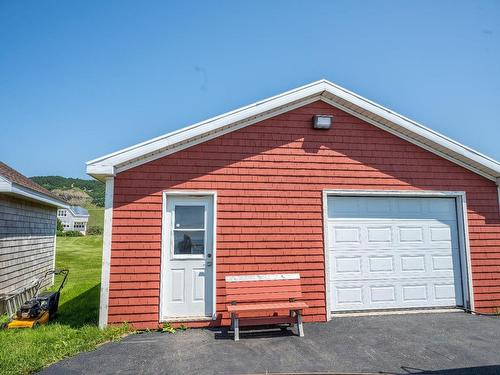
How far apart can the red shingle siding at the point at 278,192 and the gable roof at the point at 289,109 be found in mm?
142

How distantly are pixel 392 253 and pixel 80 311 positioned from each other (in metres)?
A: 7.02

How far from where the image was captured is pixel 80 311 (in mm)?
7949

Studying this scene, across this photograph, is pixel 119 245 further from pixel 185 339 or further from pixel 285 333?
pixel 285 333

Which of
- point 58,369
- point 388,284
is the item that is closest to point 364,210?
point 388,284

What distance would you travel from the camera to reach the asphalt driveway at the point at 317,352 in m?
4.51

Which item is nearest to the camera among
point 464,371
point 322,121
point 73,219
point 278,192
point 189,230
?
point 464,371

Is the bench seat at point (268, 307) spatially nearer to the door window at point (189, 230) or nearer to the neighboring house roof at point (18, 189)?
the door window at point (189, 230)

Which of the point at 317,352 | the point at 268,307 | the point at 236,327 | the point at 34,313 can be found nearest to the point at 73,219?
the point at 34,313

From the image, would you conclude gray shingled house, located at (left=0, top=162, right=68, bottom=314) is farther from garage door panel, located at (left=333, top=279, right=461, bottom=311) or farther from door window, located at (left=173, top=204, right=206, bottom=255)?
garage door panel, located at (left=333, top=279, right=461, bottom=311)

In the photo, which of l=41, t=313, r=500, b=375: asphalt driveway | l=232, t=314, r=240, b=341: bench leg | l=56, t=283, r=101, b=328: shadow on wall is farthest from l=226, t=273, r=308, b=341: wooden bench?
l=56, t=283, r=101, b=328: shadow on wall

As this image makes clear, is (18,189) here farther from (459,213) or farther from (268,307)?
(459,213)

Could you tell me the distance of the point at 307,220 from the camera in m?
7.01

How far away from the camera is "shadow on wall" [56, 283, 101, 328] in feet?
22.2

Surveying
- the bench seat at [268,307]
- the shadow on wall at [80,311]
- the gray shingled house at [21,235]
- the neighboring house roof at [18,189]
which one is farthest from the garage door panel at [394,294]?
the gray shingled house at [21,235]
